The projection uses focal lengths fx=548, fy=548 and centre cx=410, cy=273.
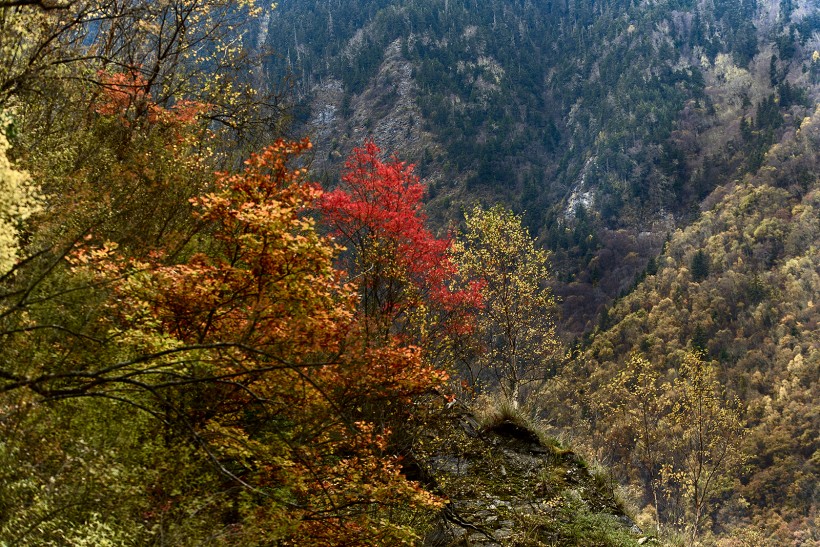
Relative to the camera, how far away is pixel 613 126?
16725 cm

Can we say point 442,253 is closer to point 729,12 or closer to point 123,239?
point 123,239

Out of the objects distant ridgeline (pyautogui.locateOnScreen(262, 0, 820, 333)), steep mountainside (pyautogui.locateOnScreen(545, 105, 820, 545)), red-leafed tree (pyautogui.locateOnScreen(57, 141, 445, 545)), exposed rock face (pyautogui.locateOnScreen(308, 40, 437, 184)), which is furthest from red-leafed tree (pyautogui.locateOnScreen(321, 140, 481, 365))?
exposed rock face (pyautogui.locateOnScreen(308, 40, 437, 184))

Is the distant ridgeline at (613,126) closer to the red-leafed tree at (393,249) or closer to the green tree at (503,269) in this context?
the green tree at (503,269)

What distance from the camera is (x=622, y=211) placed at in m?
150

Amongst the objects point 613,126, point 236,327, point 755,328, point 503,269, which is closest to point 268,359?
point 236,327

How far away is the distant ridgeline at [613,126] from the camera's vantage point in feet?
466

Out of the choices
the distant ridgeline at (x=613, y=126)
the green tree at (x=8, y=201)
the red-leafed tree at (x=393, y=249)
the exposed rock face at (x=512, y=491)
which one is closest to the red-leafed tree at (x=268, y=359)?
the green tree at (x=8, y=201)

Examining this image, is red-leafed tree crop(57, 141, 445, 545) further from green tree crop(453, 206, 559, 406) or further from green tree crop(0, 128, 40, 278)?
green tree crop(453, 206, 559, 406)

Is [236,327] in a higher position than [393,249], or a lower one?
lower

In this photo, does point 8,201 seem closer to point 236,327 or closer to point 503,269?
point 236,327

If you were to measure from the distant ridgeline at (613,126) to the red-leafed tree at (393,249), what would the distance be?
10756 centimetres

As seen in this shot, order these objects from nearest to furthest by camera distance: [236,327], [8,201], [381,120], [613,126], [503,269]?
[8,201], [236,327], [503,269], [613,126], [381,120]

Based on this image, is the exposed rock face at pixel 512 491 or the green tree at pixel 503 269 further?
the green tree at pixel 503 269

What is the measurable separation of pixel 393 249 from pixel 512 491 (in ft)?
21.2
